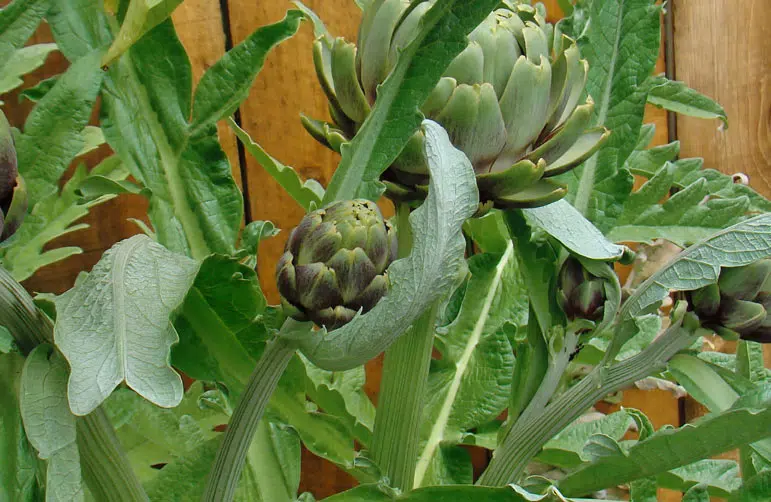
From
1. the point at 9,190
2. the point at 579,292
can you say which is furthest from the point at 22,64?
the point at 579,292

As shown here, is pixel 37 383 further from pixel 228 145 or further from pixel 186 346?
pixel 228 145

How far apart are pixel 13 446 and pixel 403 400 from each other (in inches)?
7.0

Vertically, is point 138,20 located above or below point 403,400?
above

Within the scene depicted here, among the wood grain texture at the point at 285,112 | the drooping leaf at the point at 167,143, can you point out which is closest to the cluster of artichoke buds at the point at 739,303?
the drooping leaf at the point at 167,143

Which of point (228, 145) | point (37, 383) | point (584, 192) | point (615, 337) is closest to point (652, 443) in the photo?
point (615, 337)

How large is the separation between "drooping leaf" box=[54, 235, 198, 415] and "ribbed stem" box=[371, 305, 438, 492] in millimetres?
125

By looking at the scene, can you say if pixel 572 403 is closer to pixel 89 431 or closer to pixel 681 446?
pixel 681 446

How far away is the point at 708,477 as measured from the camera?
558 mm

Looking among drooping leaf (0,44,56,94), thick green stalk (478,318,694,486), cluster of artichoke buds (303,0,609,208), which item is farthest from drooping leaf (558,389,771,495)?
drooping leaf (0,44,56,94)

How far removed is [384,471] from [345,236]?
0.16m

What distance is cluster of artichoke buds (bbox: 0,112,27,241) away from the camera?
0.28 meters

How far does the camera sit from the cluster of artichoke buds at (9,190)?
0.91 feet

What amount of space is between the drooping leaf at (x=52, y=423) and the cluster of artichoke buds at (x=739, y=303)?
0.30 metres

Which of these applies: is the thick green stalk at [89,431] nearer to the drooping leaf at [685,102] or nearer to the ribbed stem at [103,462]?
the ribbed stem at [103,462]
